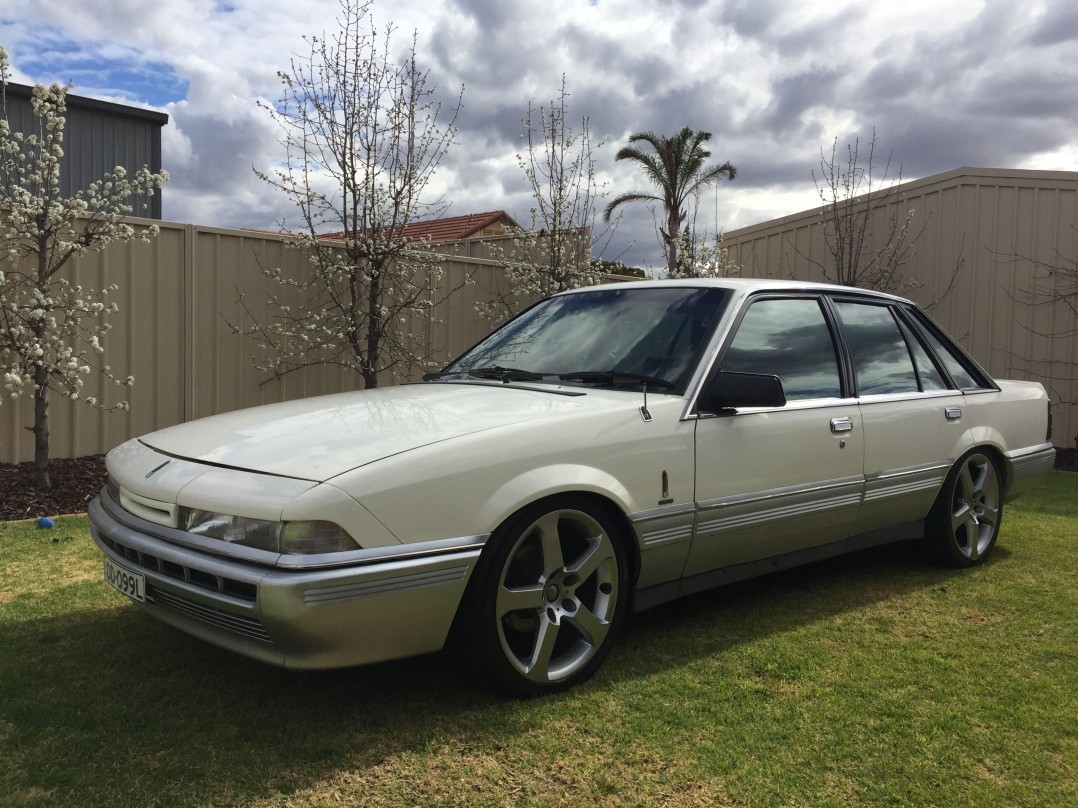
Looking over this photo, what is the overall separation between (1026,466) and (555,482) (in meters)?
3.73

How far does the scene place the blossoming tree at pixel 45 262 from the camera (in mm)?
6258

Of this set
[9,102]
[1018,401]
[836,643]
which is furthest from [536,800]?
[9,102]

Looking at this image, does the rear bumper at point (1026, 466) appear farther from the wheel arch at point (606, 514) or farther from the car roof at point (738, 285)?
the wheel arch at point (606, 514)

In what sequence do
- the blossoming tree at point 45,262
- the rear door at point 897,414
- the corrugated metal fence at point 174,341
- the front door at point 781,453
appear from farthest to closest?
1. the corrugated metal fence at point 174,341
2. the blossoming tree at point 45,262
3. the rear door at point 897,414
4. the front door at point 781,453

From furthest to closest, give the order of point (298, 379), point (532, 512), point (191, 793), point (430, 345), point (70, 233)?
point (430, 345)
point (298, 379)
point (70, 233)
point (532, 512)
point (191, 793)

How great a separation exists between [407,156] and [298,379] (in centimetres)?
255

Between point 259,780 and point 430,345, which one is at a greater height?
point 430,345

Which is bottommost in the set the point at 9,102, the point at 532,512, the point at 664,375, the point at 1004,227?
the point at 532,512

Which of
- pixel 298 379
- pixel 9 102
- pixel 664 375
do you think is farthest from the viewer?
pixel 9 102

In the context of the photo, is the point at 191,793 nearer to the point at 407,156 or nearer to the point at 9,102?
the point at 407,156

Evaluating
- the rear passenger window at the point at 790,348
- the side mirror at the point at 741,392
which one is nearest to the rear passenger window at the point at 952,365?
the rear passenger window at the point at 790,348

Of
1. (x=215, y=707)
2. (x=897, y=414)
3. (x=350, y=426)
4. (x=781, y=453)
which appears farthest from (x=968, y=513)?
(x=215, y=707)

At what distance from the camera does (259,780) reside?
242cm

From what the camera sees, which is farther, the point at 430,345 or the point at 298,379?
the point at 430,345
